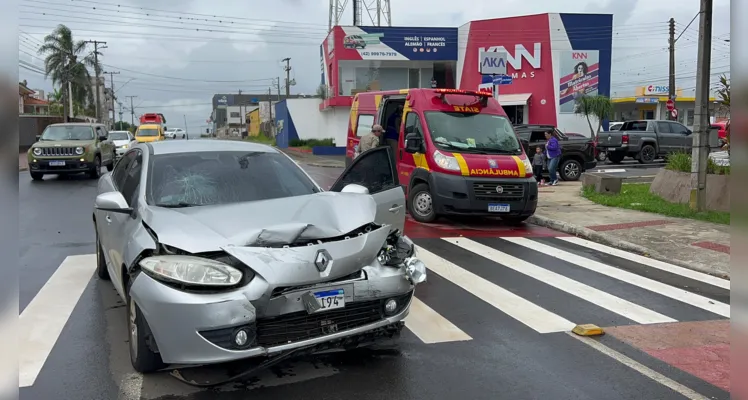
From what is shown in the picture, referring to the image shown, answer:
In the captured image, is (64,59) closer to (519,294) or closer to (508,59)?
(508,59)

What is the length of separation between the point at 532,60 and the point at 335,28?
11952mm

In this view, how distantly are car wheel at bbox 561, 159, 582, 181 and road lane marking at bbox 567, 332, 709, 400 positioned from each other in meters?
15.5

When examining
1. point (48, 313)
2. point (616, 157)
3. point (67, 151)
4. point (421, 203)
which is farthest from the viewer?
point (616, 157)

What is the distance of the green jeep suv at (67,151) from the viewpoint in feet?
60.8

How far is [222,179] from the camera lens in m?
5.35

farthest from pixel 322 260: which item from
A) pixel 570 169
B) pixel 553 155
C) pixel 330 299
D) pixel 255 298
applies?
pixel 570 169

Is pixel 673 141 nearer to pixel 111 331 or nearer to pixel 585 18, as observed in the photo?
pixel 585 18

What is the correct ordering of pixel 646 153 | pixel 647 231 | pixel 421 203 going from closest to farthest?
pixel 647 231, pixel 421 203, pixel 646 153

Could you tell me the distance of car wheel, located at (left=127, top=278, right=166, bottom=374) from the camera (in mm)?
4098

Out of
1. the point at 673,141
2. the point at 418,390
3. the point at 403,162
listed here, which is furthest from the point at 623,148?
the point at 418,390

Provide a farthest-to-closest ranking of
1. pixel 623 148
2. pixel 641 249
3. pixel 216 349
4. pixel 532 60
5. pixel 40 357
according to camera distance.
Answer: pixel 532 60 → pixel 623 148 → pixel 641 249 → pixel 40 357 → pixel 216 349

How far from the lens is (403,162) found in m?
12.1

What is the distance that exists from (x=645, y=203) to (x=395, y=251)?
10548 millimetres

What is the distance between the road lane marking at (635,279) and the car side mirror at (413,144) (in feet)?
8.37
